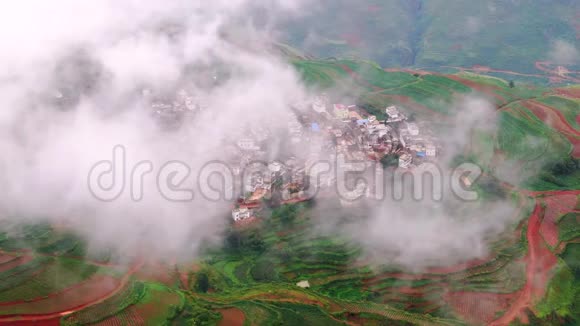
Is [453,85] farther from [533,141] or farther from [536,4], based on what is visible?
[536,4]

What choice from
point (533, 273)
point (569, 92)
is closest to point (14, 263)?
point (533, 273)

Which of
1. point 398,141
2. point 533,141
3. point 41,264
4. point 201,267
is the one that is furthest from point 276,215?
point 533,141

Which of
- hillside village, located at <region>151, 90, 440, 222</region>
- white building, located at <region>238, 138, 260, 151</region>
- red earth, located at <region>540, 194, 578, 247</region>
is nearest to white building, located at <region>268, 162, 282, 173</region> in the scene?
hillside village, located at <region>151, 90, 440, 222</region>

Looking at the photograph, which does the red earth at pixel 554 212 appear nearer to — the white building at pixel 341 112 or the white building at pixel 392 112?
the white building at pixel 392 112

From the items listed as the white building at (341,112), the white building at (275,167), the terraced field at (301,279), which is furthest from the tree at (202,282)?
the white building at (341,112)

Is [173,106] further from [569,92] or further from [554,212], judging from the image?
[569,92]

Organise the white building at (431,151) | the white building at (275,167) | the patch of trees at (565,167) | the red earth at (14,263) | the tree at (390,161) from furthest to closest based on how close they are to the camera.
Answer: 1. the white building at (431,151)
2. the tree at (390,161)
3. the white building at (275,167)
4. the patch of trees at (565,167)
5. the red earth at (14,263)
